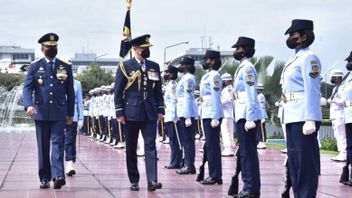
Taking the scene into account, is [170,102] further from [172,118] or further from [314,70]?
[314,70]

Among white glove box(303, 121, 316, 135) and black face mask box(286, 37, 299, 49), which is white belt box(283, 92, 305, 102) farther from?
black face mask box(286, 37, 299, 49)

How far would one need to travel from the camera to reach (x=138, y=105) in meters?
9.93

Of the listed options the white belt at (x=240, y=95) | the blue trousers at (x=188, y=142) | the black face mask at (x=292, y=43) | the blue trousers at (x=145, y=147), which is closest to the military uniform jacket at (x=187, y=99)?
the blue trousers at (x=188, y=142)

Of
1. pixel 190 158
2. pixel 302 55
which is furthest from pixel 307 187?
pixel 190 158

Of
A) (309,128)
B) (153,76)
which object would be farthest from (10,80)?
(309,128)

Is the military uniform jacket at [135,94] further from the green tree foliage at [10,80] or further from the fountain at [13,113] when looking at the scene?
the green tree foliage at [10,80]

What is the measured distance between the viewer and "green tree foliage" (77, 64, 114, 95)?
62219 millimetres

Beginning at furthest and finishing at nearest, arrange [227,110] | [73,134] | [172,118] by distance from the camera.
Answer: [227,110]
[172,118]
[73,134]

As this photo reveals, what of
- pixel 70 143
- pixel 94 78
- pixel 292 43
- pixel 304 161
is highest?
pixel 94 78

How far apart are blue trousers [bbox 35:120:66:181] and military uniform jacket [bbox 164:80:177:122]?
3917mm

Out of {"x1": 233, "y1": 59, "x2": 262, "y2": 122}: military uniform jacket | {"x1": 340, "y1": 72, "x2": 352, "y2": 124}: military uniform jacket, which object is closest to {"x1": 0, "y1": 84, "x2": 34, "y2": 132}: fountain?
{"x1": 340, "y1": 72, "x2": 352, "y2": 124}: military uniform jacket

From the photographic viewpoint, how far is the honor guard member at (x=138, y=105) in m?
9.95

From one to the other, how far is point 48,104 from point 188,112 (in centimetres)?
311

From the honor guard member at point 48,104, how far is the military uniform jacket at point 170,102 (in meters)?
3.83
